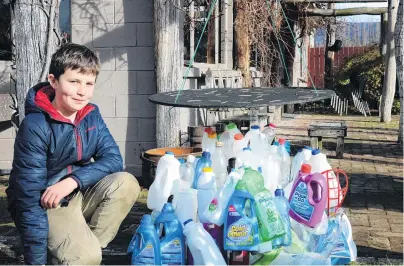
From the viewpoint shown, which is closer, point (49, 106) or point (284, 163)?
point (49, 106)

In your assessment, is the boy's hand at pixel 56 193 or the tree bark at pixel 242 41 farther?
the tree bark at pixel 242 41

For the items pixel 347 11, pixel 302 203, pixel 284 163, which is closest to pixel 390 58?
pixel 347 11

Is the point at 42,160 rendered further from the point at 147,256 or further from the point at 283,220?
the point at 283,220

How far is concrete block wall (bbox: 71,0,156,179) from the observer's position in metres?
6.86

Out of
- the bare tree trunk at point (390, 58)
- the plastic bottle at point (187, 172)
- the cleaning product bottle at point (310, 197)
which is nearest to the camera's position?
the cleaning product bottle at point (310, 197)

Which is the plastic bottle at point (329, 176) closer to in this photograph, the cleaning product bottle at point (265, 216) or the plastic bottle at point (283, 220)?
the plastic bottle at point (283, 220)

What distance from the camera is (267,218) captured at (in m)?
3.35

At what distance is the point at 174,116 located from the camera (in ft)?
22.4

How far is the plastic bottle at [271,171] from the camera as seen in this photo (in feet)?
13.3

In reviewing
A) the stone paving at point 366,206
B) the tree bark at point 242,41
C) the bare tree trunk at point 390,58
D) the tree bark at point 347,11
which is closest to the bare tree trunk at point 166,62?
the stone paving at point 366,206

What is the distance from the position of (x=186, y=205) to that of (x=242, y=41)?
27.8 feet

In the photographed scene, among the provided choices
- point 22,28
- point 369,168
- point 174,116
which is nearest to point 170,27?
point 174,116

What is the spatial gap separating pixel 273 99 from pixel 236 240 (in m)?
1.15

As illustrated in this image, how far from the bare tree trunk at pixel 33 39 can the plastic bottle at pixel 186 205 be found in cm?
213
